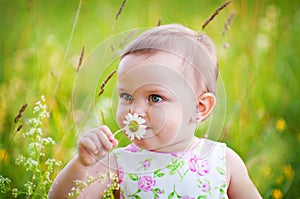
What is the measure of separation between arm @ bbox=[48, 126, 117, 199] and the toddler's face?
9 cm

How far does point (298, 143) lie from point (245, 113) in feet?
0.67

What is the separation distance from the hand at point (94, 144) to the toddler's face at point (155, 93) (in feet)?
0.28

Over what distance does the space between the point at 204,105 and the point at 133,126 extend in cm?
19

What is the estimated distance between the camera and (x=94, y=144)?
4.22 ft

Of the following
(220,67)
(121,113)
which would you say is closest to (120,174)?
(121,113)

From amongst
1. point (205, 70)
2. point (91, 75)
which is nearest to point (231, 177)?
point (205, 70)

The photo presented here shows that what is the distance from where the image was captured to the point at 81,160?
4.38 feet

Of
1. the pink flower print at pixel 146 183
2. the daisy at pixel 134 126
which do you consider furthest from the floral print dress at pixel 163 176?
the daisy at pixel 134 126

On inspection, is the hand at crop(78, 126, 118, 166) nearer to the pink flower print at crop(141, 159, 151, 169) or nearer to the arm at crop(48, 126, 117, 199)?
the arm at crop(48, 126, 117, 199)

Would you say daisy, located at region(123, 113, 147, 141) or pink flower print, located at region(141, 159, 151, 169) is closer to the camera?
daisy, located at region(123, 113, 147, 141)

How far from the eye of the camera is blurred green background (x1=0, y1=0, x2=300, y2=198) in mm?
1999

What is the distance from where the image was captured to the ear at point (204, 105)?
4.64 ft

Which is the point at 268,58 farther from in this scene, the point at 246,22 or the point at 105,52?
the point at 105,52

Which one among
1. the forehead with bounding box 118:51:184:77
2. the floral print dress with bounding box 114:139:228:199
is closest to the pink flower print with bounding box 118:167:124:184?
the floral print dress with bounding box 114:139:228:199
